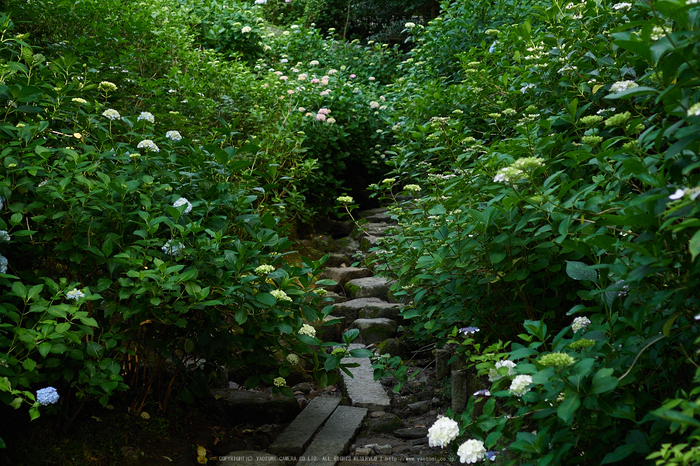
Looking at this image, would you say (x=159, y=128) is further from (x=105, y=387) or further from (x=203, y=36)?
(x=203, y=36)

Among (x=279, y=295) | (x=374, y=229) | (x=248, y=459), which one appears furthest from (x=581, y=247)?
(x=374, y=229)

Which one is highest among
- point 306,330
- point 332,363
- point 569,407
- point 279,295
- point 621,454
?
point 569,407

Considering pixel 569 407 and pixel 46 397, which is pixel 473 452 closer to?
pixel 569 407

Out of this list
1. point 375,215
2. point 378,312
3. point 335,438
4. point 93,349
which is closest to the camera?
point 93,349

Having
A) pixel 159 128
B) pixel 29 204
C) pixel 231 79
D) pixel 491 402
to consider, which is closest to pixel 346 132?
pixel 231 79

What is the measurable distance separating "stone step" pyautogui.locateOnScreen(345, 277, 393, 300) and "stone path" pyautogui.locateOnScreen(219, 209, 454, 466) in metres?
0.01

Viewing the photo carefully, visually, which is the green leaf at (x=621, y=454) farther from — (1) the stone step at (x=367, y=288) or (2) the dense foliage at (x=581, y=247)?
(1) the stone step at (x=367, y=288)

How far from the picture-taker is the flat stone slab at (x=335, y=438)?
273 cm

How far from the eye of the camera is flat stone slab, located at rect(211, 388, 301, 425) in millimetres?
3197

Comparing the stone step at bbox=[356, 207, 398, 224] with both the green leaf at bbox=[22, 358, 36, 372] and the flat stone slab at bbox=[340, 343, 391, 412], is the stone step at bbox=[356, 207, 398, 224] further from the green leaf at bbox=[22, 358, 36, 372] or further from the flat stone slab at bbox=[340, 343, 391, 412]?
the green leaf at bbox=[22, 358, 36, 372]

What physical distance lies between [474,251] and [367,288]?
263 cm

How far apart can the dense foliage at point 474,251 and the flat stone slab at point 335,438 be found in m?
0.42

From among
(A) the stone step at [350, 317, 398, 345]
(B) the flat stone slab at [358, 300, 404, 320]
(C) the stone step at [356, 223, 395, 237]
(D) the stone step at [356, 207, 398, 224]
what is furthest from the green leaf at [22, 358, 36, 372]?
(D) the stone step at [356, 207, 398, 224]

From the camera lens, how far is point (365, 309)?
450 centimetres
